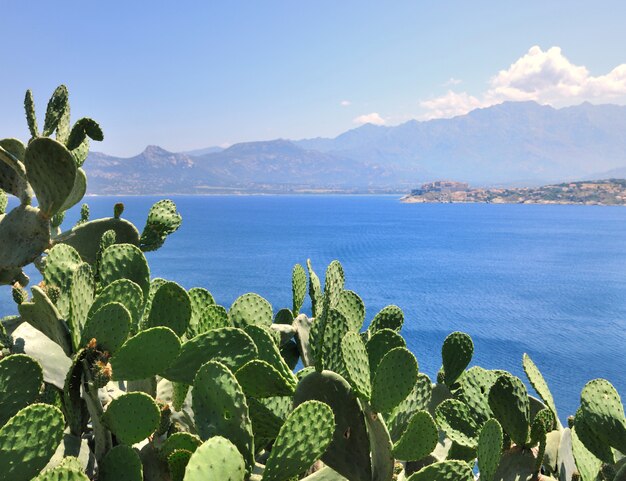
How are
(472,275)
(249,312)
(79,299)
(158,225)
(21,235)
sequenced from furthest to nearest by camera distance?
(472,275) → (158,225) → (21,235) → (249,312) → (79,299)

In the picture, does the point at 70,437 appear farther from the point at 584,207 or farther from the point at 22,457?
the point at 584,207

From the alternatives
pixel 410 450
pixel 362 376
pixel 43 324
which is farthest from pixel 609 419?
pixel 43 324

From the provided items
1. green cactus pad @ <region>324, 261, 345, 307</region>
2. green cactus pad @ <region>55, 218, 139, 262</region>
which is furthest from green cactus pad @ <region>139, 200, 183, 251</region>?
green cactus pad @ <region>324, 261, 345, 307</region>

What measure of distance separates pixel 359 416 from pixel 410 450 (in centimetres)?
12

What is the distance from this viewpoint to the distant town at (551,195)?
132500 mm

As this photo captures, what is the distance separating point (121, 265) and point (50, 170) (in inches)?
17.8

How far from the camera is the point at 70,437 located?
1136mm

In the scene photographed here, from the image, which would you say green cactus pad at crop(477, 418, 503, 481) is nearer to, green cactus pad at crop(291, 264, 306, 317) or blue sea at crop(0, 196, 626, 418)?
green cactus pad at crop(291, 264, 306, 317)

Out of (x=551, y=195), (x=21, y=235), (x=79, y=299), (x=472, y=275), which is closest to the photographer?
(x=79, y=299)

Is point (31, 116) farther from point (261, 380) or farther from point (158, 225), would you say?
point (261, 380)

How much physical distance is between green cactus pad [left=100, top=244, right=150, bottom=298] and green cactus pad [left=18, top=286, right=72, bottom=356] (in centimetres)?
19

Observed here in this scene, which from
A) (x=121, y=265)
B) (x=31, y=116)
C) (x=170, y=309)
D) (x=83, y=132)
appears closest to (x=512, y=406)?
(x=170, y=309)

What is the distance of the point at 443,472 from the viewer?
1030 millimetres

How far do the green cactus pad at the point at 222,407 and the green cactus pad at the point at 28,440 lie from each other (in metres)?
0.22
